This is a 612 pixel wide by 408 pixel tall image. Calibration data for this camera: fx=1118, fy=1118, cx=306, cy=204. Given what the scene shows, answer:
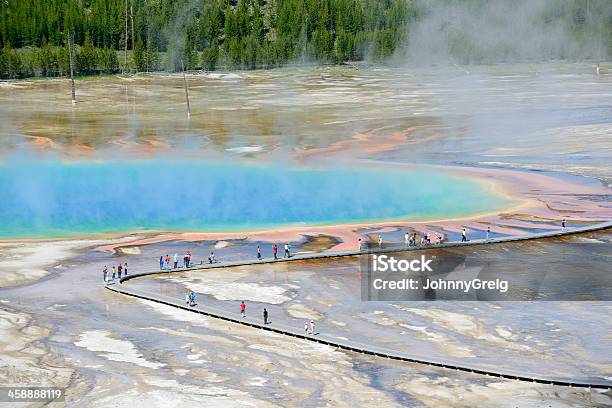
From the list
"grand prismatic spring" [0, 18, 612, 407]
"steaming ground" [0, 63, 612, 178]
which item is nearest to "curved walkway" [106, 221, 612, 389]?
"grand prismatic spring" [0, 18, 612, 407]

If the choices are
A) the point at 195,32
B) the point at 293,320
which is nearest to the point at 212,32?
the point at 195,32

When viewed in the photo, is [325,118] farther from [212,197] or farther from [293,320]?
[293,320]

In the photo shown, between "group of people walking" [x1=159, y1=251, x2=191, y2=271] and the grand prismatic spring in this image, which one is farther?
"group of people walking" [x1=159, y1=251, x2=191, y2=271]

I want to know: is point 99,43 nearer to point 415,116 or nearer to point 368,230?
point 415,116

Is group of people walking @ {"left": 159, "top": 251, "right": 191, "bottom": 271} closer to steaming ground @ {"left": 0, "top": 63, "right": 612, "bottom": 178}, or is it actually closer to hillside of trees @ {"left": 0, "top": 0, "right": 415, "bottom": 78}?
steaming ground @ {"left": 0, "top": 63, "right": 612, "bottom": 178}

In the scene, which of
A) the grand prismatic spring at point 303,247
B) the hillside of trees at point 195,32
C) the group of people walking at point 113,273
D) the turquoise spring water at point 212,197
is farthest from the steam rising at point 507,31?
the group of people walking at point 113,273

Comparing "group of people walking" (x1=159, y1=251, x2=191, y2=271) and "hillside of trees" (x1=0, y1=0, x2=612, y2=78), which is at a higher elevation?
"hillside of trees" (x1=0, y1=0, x2=612, y2=78)
